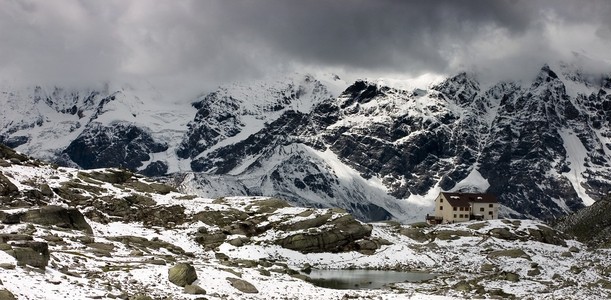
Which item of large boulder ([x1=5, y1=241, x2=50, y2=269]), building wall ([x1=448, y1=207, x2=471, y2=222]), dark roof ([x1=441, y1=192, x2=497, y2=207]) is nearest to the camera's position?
large boulder ([x1=5, y1=241, x2=50, y2=269])

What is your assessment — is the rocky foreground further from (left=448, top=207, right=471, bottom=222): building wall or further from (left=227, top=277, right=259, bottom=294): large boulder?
(left=448, top=207, right=471, bottom=222): building wall

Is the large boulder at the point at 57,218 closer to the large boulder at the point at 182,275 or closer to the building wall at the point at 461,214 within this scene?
the large boulder at the point at 182,275

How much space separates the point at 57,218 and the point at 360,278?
3455cm

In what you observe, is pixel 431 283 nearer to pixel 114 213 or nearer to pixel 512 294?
pixel 512 294

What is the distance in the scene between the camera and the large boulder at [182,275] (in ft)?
159

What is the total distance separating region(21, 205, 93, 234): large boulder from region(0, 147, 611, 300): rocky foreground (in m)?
0.16

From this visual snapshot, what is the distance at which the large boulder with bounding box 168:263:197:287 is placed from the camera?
48312 mm

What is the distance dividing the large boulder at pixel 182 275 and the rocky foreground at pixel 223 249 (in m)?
0.09

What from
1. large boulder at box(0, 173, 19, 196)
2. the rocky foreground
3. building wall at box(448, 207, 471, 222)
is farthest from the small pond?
building wall at box(448, 207, 471, 222)

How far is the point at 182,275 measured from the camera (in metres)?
48.7

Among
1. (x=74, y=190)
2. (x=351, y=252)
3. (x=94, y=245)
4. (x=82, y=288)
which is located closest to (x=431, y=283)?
(x=351, y=252)

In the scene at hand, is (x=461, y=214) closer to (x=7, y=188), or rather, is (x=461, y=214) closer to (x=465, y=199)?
(x=465, y=199)

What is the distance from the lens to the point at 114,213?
307 ft

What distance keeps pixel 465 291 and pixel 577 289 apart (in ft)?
34.5
